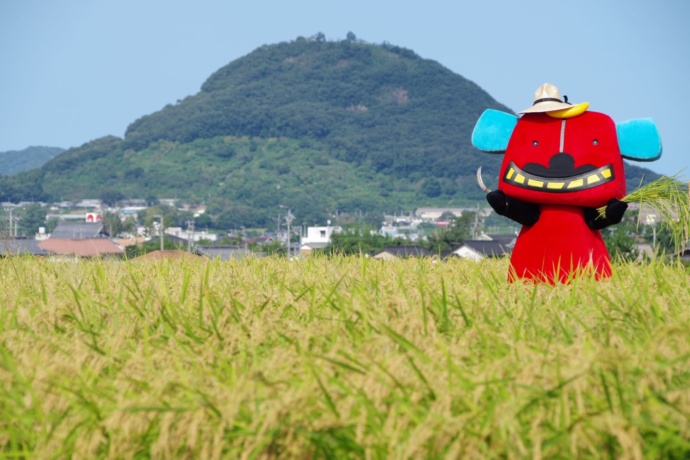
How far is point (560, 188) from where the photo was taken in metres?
6.20

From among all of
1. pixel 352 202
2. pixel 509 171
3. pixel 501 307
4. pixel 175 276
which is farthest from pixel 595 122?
pixel 352 202

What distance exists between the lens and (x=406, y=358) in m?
3.31

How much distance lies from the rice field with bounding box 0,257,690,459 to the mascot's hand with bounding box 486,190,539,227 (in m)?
1.91

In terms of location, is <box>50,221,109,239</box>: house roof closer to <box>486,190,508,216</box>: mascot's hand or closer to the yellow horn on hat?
<box>486,190,508,216</box>: mascot's hand

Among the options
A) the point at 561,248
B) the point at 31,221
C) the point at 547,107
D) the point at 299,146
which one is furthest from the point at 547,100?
the point at 299,146

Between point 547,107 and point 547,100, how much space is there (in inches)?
6.5

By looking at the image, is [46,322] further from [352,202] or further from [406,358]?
[352,202]

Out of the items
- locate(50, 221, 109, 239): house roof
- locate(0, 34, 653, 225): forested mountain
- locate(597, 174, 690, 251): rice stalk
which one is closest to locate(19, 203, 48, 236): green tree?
locate(0, 34, 653, 225): forested mountain

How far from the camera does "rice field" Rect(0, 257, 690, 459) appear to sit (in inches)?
109

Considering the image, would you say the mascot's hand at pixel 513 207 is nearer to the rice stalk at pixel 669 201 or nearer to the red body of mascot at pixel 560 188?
the red body of mascot at pixel 560 188

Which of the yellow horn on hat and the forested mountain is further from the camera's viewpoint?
the forested mountain

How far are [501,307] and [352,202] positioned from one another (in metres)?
123

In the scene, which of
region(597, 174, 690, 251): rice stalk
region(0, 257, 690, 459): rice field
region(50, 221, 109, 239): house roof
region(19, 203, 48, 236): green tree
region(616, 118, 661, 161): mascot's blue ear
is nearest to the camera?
region(0, 257, 690, 459): rice field

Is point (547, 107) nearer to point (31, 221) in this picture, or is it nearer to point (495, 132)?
point (495, 132)
